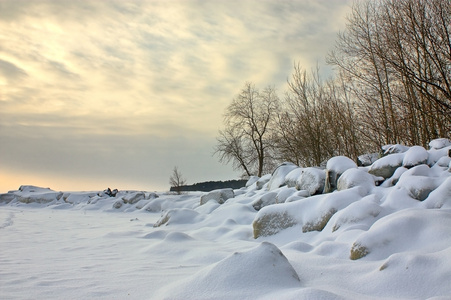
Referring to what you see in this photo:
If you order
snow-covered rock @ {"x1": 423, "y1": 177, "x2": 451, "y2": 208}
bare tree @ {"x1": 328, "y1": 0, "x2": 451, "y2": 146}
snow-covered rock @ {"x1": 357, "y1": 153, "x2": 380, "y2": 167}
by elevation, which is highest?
bare tree @ {"x1": 328, "y1": 0, "x2": 451, "y2": 146}

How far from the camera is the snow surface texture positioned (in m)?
2.45

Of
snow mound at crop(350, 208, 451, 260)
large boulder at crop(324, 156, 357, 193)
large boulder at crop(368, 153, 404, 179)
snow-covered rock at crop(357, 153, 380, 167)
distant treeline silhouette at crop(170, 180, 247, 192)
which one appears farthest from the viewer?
distant treeline silhouette at crop(170, 180, 247, 192)

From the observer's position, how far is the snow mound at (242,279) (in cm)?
233

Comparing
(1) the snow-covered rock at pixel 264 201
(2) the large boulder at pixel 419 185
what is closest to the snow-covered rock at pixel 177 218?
(1) the snow-covered rock at pixel 264 201

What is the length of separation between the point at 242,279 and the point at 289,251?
139 cm

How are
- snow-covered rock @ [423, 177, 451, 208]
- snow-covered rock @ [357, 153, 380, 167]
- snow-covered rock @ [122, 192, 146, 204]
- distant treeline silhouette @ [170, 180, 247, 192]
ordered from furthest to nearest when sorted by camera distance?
distant treeline silhouette @ [170, 180, 247, 192], snow-covered rock @ [122, 192, 146, 204], snow-covered rock @ [357, 153, 380, 167], snow-covered rock @ [423, 177, 451, 208]

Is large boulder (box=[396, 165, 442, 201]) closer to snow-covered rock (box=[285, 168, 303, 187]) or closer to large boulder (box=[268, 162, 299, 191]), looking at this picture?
snow-covered rock (box=[285, 168, 303, 187])

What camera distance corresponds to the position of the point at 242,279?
2469 millimetres

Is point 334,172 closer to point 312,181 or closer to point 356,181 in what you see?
point 312,181

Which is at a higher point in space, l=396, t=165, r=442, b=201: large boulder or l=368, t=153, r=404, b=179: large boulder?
l=368, t=153, r=404, b=179: large boulder

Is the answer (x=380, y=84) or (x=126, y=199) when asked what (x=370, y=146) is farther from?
(x=126, y=199)

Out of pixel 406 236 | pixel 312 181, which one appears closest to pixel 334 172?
pixel 312 181

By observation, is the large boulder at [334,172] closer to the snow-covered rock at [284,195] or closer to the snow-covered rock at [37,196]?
the snow-covered rock at [284,195]

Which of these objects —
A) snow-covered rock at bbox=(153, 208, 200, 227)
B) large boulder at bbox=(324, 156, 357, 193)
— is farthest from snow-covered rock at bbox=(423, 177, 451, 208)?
snow-covered rock at bbox=(153, 208, 200, 227)
